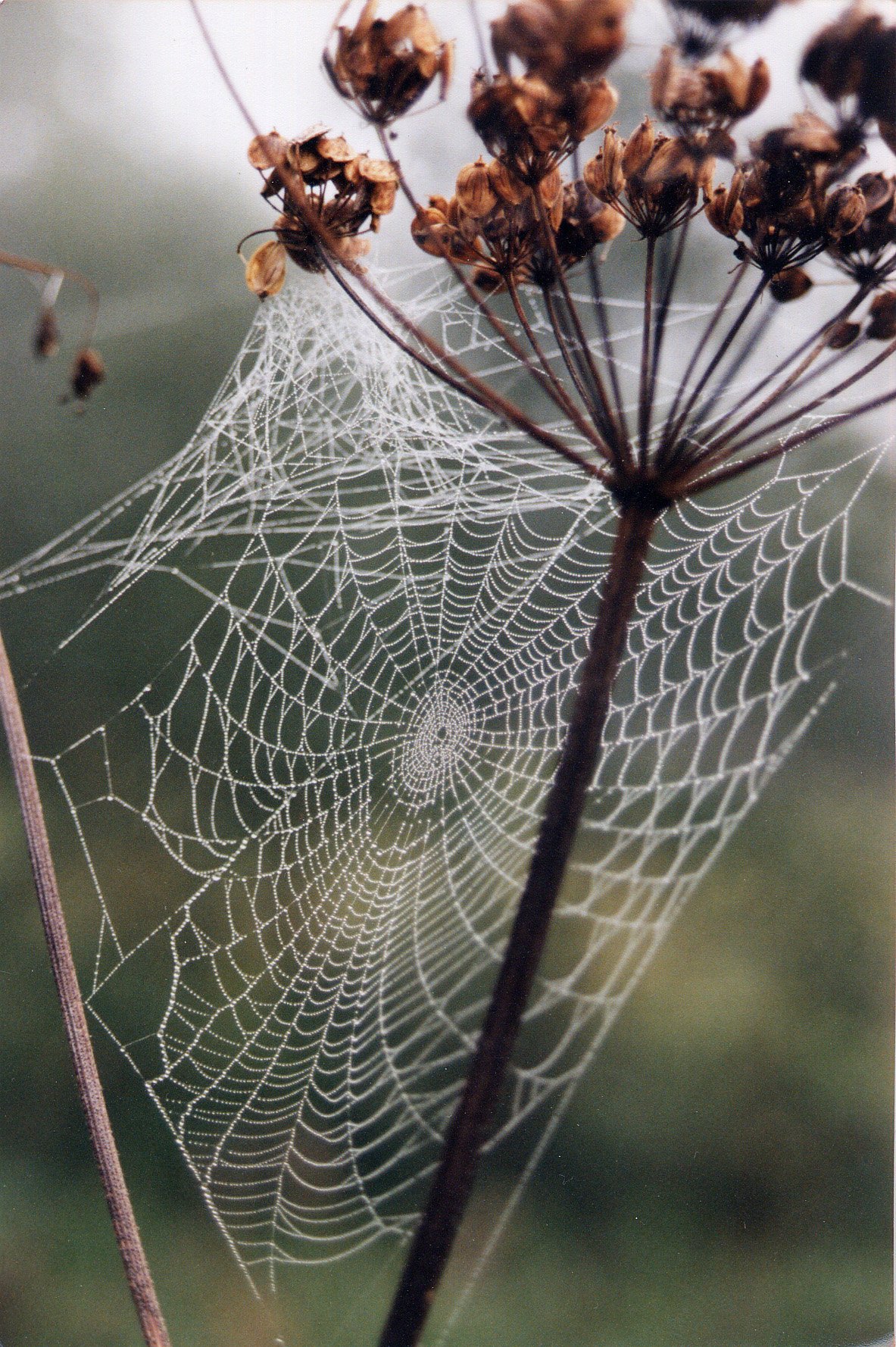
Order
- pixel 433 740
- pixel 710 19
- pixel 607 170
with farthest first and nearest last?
pixel 433 740 → pixel 607 170 → pixel 710 19

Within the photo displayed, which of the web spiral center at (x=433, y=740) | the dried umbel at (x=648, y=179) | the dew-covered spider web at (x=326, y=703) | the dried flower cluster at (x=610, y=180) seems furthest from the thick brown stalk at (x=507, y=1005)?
the web spiral center at (x=433, y=740)

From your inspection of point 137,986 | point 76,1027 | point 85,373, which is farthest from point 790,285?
point 137,986

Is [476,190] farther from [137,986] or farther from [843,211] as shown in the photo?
[137,986]

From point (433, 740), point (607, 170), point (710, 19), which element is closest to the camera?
point (710, 19)

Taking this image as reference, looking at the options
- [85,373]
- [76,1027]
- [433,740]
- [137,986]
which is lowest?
[137,986]

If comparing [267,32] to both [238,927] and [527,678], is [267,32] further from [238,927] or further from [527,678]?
[238,927]
